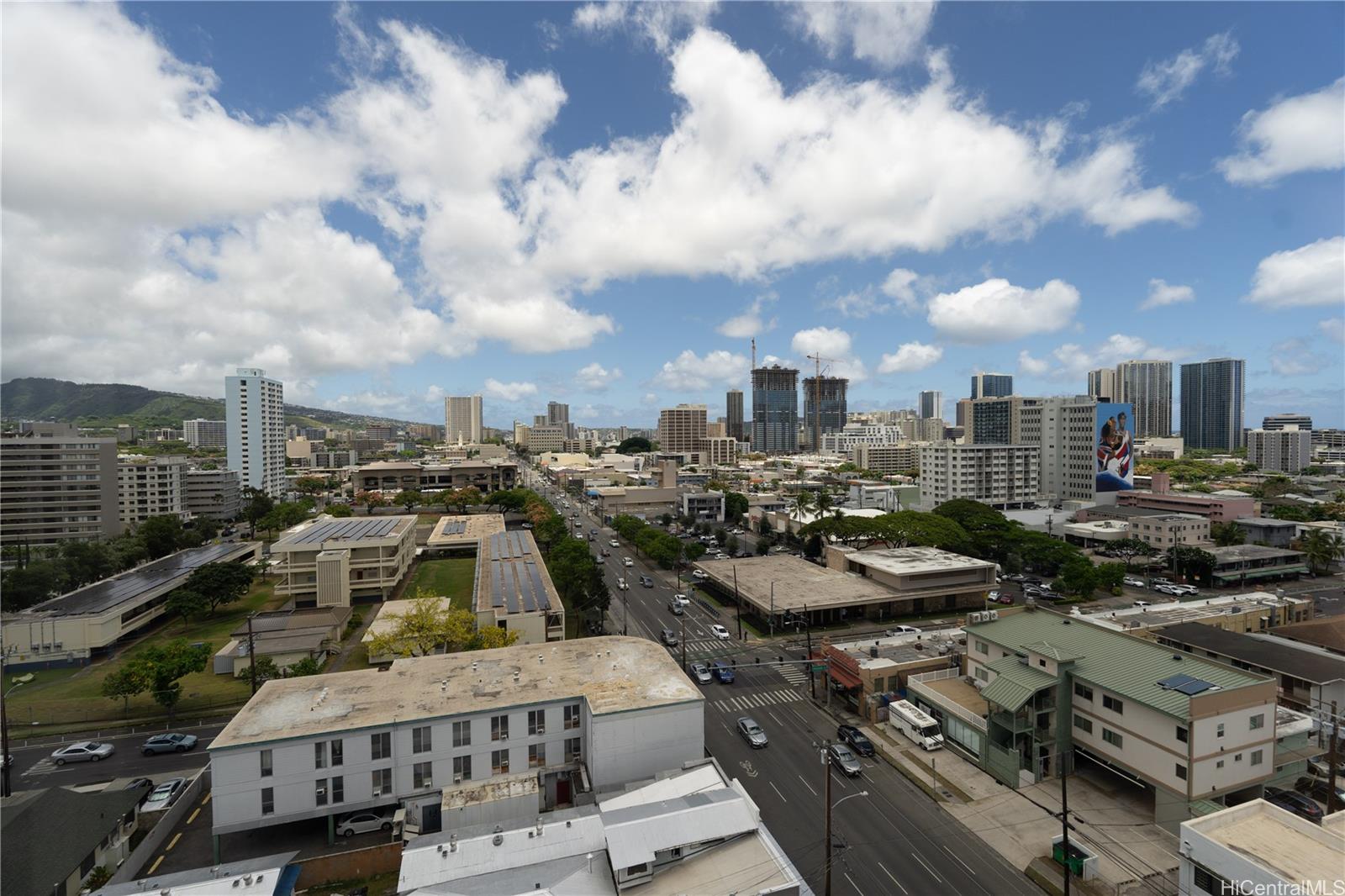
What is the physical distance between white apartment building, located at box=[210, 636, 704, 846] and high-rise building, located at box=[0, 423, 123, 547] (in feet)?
261

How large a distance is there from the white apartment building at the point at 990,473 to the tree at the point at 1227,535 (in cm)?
3108

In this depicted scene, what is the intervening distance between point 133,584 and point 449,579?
27426 millimetres

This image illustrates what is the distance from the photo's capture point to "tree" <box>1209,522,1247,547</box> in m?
74.1

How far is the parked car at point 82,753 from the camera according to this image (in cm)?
3056

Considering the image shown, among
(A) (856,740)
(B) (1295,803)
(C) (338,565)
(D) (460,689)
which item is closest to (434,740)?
(D) (460,689)

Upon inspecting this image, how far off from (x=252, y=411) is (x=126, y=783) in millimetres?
127699

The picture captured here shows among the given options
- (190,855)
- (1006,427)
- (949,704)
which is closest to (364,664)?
(190,855)

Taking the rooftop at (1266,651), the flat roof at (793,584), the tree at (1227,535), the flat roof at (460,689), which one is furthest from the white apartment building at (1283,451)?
the flat roof at (460,689)

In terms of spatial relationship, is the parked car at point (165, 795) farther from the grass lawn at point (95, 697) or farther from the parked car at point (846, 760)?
the parked car at point (846, 760)

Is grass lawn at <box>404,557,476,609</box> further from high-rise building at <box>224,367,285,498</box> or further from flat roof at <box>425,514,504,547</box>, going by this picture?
high-rise building at <box>224,367,285,498</box>

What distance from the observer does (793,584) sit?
56.5 meters

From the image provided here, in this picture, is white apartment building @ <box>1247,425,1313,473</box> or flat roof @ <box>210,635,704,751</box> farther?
white apartment building @ <box>1247,425,1313,473</box>

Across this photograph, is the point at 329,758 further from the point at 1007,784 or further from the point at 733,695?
the point at 1007,784

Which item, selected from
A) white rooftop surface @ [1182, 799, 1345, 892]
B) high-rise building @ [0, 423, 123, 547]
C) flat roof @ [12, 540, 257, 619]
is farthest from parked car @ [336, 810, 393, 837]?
high-rise building @ [0, 423, 123, 547]
